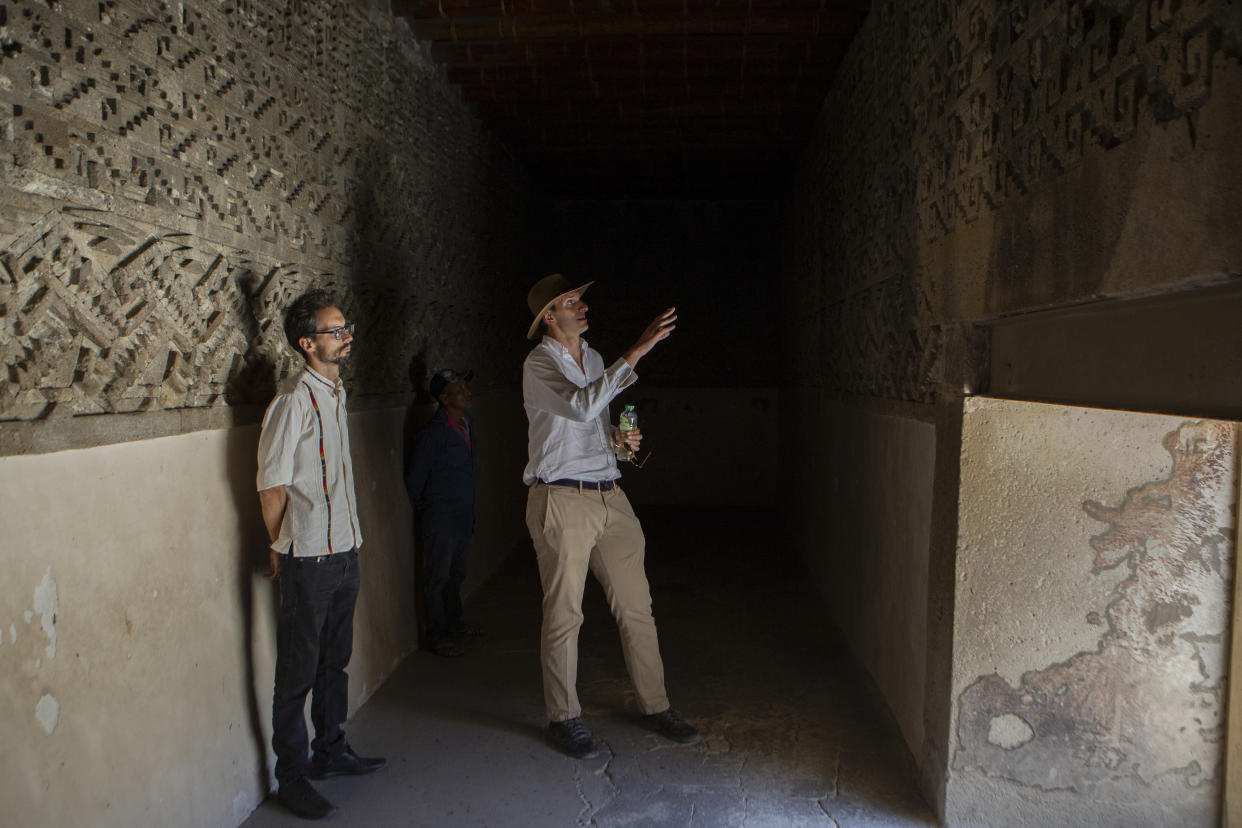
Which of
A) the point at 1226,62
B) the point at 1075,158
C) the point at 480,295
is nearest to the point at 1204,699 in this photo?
the point at 1075,158

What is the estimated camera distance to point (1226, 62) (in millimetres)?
1452

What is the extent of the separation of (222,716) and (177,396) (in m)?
1.08

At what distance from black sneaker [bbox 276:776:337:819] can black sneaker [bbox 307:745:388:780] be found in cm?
21

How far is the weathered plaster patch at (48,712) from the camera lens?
2.02m

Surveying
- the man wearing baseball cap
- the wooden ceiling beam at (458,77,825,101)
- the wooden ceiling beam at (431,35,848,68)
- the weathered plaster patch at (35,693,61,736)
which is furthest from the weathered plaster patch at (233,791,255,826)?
the wooden ceiling beam at (458,77,825,101)

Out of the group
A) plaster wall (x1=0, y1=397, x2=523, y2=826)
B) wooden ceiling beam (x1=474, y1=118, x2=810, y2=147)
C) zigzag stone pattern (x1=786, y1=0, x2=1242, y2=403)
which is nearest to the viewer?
zigzag stone pattern (x1=786, y1=0, x2=1242, y2=403)

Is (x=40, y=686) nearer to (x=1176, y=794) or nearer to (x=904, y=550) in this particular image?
(x=904, y=550)

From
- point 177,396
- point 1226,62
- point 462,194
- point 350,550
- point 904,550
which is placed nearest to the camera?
point 1226,62

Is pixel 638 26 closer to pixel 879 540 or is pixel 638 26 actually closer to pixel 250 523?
pixel 879 540

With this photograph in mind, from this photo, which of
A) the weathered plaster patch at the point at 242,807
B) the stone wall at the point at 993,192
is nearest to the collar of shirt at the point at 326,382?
the weathered plaster patch at the point at 242,807

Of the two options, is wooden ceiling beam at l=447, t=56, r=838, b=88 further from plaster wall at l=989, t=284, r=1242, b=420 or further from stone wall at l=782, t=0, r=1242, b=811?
plaster wall at l=989, t=284, r=1242, b=420

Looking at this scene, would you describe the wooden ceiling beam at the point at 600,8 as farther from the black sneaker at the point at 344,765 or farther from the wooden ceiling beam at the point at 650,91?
the black sneaker at the point at 344,765

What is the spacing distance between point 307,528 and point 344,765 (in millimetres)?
Result: 1022

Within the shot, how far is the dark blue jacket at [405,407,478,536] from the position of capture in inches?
179
